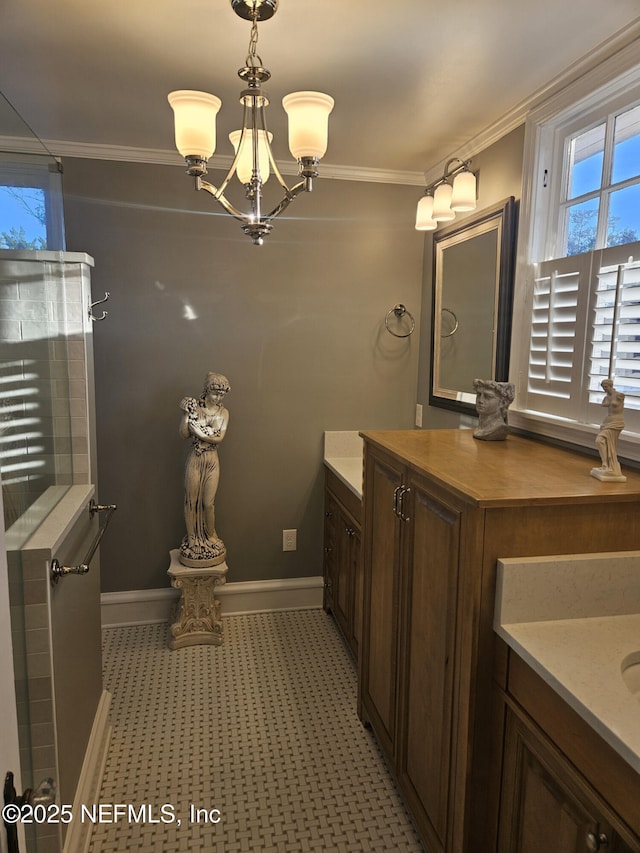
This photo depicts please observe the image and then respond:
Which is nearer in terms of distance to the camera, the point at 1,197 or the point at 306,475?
the point at 1,197

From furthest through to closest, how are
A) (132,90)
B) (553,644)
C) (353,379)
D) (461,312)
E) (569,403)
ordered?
(353,379), (461,312), (132,90), (569,403), (553,644)

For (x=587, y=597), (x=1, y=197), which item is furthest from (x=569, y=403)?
(x=1, y=197)

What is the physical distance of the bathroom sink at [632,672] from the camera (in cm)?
116

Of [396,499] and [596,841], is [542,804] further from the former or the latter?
[396,499]

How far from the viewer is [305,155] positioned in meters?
1.53

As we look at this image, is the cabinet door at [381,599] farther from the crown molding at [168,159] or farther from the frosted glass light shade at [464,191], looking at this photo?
the crown molding at [168,159]

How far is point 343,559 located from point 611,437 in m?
1.63

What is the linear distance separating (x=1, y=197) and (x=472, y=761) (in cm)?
174

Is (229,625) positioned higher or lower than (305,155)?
lower

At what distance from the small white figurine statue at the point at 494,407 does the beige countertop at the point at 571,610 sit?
0.74 metres

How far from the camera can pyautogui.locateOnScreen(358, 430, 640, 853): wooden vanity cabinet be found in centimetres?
132

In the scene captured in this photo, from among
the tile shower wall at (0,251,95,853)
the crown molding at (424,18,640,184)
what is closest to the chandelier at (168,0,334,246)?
the tile shower wall at (0,251,95,853)

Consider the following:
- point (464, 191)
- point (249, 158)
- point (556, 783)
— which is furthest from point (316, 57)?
point (556, 783)

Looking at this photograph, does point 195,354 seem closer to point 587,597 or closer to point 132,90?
point 132,90
